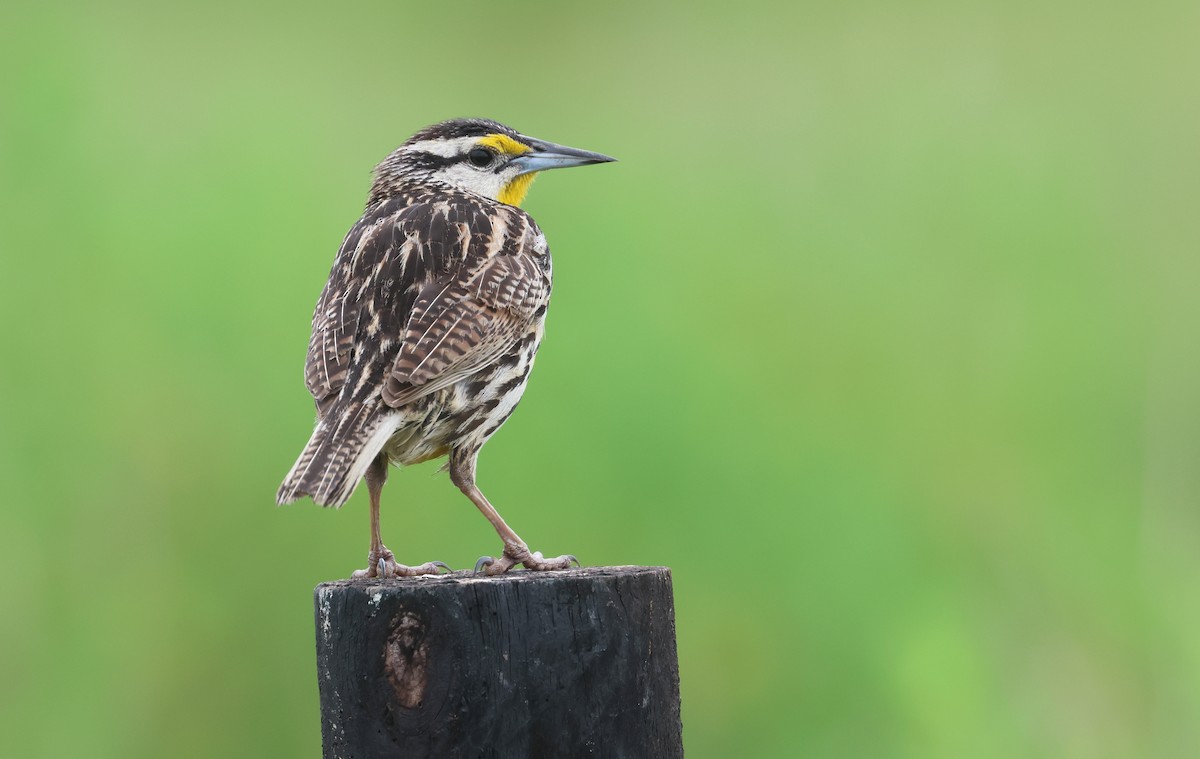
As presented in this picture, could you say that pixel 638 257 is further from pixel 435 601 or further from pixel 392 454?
pixel 435 601

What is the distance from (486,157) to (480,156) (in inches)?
0.6

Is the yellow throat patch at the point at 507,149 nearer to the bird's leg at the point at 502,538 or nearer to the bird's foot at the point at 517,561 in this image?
the bird's leg at the point at 502,538

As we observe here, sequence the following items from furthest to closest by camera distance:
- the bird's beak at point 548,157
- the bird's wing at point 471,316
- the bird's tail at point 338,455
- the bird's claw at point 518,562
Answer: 1. the bird's beak at point 548,157
2. the bird's claw at point 518,562
3. the bird's wing at point 471,316
4. the bird's tail at point 338,455

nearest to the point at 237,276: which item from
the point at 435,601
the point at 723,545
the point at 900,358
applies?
the point at 723,545

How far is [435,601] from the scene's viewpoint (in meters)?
2.54

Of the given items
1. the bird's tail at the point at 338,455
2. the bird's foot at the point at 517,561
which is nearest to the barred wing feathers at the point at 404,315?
the bird's tail at the point at 338,455

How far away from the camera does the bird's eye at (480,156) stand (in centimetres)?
414

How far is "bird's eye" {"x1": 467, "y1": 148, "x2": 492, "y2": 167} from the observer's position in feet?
13.6

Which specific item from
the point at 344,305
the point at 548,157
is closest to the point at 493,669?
the point at 344,305

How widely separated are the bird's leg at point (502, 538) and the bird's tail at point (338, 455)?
376 millimetres

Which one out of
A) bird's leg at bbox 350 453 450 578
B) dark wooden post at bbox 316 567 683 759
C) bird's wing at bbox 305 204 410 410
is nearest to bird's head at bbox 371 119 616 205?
bird's wing at bbox 305 204 410 410

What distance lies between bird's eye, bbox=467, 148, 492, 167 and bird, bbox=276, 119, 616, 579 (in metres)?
0.29

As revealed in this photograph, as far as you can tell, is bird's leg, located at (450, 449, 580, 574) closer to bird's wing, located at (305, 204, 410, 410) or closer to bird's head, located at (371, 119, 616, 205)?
bird's wing, located at (305, 204, 410, 410)

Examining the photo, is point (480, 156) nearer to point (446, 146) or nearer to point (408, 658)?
point (446, 146)
